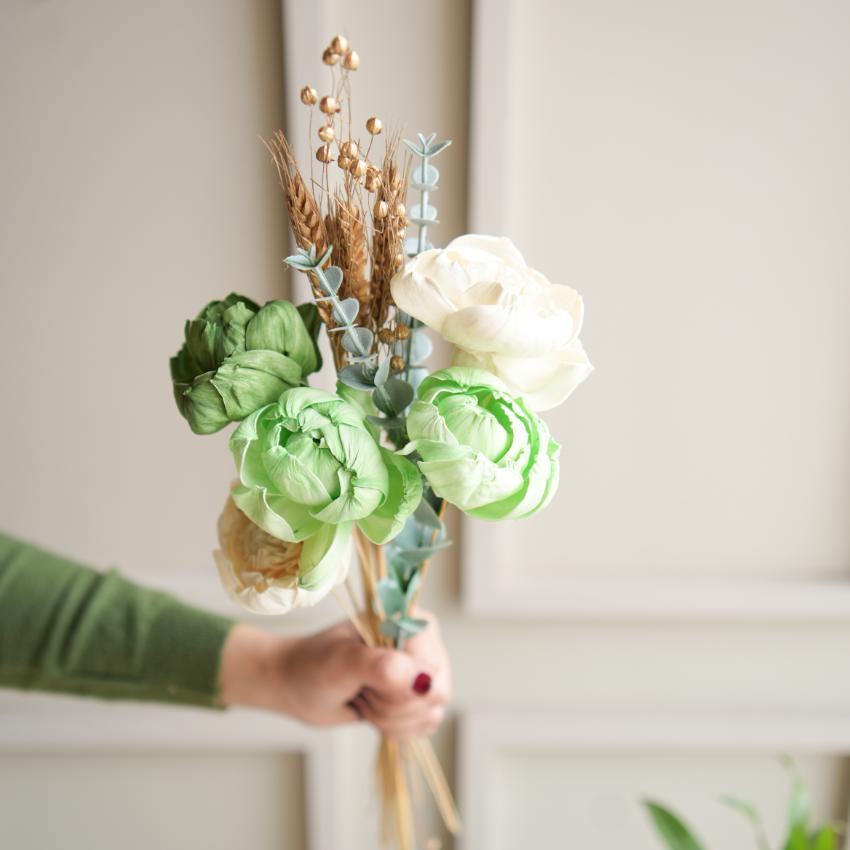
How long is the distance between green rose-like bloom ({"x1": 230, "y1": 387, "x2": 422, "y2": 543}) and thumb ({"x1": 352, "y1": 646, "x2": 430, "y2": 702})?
0.72 feet

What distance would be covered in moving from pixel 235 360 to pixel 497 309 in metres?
0.15

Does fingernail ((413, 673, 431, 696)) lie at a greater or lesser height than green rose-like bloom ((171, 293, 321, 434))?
lesser

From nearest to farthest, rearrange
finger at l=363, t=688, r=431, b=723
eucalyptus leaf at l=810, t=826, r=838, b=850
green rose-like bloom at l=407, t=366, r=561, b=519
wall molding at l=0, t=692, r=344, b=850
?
1. green rose-like bloom at l=407, t=366, r=561, b=519
2. finger at l=363, t=688, r=431, b=723
3. eucalyptus leaf at l=810, t=826, r=838, b=850
4. wall molding at l=0, t=692, r=344, b=850

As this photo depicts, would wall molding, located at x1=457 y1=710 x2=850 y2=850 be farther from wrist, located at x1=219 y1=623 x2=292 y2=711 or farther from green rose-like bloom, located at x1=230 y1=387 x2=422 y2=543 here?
green rose-like bloom, located at x1=230 y1=387 x2=422 y2=543

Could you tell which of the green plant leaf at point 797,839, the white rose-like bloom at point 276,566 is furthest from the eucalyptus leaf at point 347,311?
the green plant leaf at point 797,839

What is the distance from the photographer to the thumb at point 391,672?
0.58m

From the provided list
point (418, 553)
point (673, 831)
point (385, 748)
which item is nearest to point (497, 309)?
point (418, 553)

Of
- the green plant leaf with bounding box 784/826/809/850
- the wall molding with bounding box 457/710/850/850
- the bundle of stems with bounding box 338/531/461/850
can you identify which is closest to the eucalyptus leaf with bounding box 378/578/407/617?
the bundle of stems with bounding box 338/531/461/850

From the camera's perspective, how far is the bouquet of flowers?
1.22 ft

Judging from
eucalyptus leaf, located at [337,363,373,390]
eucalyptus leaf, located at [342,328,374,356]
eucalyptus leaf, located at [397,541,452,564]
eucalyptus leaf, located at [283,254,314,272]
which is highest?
eucalyptus leaf, located at [283,254,314,272]

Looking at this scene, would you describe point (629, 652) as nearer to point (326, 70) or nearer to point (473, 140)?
point (473, 140)

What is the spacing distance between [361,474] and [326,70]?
1.45 feet

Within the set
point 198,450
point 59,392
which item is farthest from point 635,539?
point 59,392

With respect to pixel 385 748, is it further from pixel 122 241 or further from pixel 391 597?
pixel 122 241
